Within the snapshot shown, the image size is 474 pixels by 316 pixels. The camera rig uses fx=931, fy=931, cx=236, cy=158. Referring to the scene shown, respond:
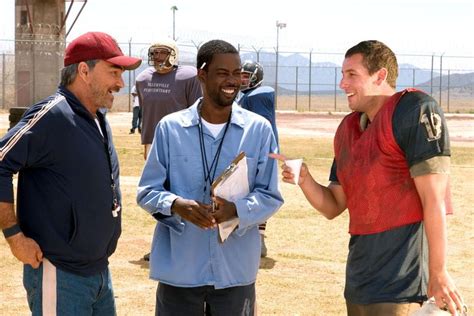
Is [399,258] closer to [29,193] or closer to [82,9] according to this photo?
[29,193]

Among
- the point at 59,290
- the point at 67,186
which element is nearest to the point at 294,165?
the point at 67,186

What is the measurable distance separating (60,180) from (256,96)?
477 centimetres

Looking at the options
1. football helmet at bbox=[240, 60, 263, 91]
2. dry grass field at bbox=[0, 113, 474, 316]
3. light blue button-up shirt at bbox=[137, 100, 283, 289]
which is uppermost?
football helmet at bbox=[240, 60, 263, 91]

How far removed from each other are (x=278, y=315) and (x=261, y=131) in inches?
120

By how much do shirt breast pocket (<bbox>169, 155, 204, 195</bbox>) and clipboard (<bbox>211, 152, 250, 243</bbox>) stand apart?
0.20 meters

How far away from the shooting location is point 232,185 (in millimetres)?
4609

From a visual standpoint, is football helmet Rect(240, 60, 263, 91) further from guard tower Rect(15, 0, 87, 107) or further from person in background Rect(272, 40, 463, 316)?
guard tower Rect(15, 0, 87, 107)

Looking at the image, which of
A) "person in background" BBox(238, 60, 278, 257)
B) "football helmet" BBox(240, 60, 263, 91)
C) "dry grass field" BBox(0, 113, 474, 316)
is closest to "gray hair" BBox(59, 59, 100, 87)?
"dry grass field" BBox(0, 113, 474, 316)

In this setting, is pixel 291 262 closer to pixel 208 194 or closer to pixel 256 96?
pixel 256 96

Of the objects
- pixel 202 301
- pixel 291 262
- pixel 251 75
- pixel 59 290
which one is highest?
pixel 251 75

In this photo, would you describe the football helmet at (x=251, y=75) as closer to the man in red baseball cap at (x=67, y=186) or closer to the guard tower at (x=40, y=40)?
the man in red baseball cap at (x=67, y=186)

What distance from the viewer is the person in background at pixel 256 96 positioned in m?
8.97

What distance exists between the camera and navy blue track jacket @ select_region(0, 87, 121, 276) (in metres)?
4.29

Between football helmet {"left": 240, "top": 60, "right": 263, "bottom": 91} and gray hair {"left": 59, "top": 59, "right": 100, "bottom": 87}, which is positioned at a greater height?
gray hair {"left": 59, "top": 59, "right": 100, "bottom": 87}
